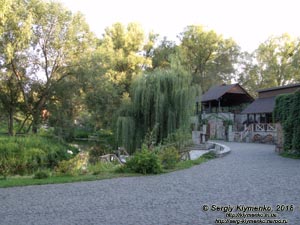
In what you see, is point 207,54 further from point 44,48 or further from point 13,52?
point 13,52

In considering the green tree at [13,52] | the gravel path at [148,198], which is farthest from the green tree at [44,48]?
the gravel path at [148,198]

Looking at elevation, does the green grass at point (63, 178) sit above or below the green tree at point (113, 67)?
below

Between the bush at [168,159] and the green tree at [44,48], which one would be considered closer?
the bush at [168,159]

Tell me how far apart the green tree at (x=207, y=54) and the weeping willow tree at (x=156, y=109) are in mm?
33283

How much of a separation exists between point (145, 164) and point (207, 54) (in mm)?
46533

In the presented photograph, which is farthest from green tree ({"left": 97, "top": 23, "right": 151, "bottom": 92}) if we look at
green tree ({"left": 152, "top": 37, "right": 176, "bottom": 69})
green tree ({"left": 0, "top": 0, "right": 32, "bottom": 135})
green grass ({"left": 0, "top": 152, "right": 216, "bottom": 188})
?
green grass ({"left": 0, "top": 152, "right": 216, "bottom": 188})

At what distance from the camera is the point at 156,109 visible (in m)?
20.4

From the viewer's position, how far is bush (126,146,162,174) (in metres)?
11.2

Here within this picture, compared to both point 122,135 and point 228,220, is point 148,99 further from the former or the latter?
point 228,220

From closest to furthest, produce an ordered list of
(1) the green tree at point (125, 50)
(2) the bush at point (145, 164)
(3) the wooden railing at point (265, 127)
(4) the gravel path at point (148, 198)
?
(4) the gravel path at point (148, 198) → (2) the bush at point (145, 164) → (3) the wooden railing at point (265, 127) → (1) the green tree at point (125, 50)

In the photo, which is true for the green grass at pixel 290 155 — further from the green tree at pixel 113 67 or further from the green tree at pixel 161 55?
the green tree at pixel 161 55

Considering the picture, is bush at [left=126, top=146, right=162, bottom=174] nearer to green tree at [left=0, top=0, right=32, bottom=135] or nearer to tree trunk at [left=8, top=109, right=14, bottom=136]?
green tree at [left=0, top=0, right=32, bottom=135]

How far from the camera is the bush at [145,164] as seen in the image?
1122 centimetres

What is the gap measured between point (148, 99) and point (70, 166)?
1053 centimetres
